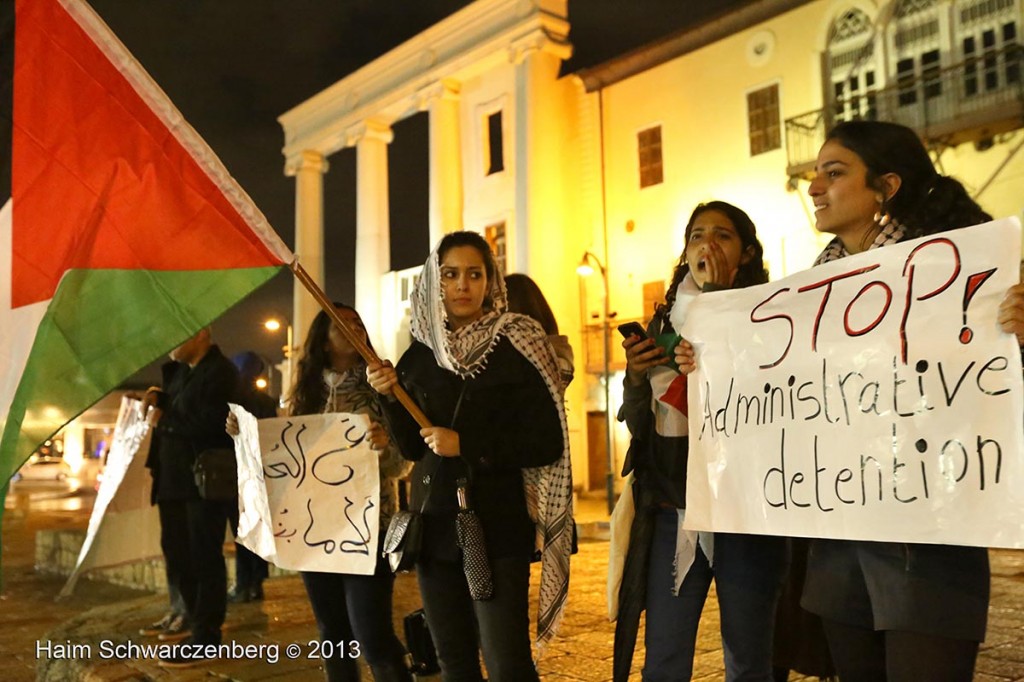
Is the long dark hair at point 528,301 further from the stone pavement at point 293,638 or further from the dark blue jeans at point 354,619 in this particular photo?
the stone pavement at point 293,638

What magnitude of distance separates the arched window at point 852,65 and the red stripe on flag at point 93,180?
53.6 feet

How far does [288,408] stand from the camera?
433 cm

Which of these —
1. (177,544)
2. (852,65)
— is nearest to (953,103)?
(852,65)

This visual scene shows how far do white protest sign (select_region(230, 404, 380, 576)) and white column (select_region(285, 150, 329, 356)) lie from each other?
2593 centimetres

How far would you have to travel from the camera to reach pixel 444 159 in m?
24.5

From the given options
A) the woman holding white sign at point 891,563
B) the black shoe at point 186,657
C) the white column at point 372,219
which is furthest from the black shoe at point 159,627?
the white column at point 372,219

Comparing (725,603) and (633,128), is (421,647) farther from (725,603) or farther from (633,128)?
(633,128)

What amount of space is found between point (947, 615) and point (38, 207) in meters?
2.96

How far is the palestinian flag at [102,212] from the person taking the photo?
2875 millimetres

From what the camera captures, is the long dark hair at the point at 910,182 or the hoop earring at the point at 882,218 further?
the hoop earring at the point at 882,218

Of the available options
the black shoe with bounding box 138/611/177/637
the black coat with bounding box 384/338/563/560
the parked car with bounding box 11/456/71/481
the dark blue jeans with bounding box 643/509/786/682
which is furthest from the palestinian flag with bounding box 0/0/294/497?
the parked car with bounding box 11/456/71/481

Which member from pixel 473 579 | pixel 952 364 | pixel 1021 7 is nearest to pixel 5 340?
pixel 473 579

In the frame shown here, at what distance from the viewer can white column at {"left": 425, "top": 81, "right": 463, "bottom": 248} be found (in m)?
24.4

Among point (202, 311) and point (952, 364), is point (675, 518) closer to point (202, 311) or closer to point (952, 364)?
point (952, 364)
